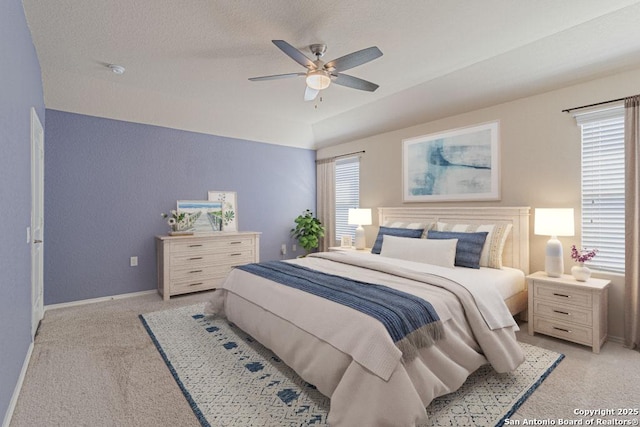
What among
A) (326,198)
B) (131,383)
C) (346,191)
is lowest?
(131,383)

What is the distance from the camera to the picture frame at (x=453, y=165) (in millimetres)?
3602

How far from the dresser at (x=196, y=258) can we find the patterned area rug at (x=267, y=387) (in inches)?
52.2

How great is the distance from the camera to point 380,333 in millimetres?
1620

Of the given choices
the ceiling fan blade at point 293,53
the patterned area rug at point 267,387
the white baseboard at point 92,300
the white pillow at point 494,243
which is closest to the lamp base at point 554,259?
the white pillow at point 494,243

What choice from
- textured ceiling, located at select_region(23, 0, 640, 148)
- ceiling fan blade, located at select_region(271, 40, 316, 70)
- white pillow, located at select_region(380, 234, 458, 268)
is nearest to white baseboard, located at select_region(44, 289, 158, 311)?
textured ceiling, located at select_region(23, 0, 640, 148)

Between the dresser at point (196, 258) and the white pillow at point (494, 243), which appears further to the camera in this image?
the dresser at point (196, 258)

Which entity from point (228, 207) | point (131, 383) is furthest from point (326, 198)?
point (131, 383)

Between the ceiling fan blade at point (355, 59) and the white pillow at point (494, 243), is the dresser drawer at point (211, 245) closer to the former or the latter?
the ceiling fan blade at point (355, 59)

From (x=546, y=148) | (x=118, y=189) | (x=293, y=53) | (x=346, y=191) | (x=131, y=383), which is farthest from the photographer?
(x=346, y=191)

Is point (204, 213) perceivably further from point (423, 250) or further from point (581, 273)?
point (581, 273)

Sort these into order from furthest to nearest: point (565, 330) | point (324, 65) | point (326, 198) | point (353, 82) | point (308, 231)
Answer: point (326, 198)
point (308, 231)
point (353, 82)
point (565, 330)
point (324, 65)

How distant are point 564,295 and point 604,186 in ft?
3.57

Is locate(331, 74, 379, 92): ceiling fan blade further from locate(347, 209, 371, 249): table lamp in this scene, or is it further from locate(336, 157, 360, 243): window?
locate(336, 157, 360, 243): window

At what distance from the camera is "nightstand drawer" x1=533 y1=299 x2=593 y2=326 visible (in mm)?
2572
